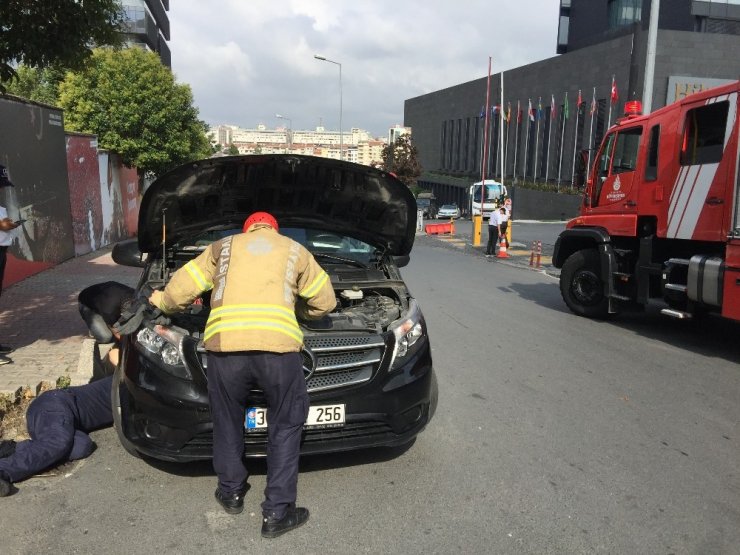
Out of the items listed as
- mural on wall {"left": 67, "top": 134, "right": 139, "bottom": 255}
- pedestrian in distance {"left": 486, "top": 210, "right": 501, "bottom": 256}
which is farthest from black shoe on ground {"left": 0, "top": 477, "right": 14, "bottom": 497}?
pedestrian in distance {"left": 486, "top": 210, "right": 501, "bottom": 256}

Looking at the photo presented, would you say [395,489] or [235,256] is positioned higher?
[235,256]

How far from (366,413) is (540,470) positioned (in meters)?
1.19

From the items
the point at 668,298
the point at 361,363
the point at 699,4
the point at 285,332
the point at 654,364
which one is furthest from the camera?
the point at 699,4

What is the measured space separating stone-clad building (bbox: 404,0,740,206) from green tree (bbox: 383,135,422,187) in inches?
202

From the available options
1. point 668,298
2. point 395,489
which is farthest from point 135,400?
point 668,298

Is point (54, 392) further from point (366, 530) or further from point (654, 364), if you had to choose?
point (654, 364)

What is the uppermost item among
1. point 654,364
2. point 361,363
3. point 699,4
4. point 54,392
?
point 699,4

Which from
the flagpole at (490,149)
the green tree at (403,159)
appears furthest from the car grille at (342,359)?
the green tree at (403,159)

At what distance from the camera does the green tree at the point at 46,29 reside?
201 inches

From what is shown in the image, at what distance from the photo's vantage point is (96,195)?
15.8m

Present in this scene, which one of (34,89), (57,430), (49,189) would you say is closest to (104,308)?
(57,430)

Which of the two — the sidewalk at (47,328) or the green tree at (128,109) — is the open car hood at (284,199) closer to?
the sidewalk at (47,328)

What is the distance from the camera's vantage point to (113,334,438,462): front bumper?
3.24m

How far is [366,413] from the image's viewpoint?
3.41 meters
